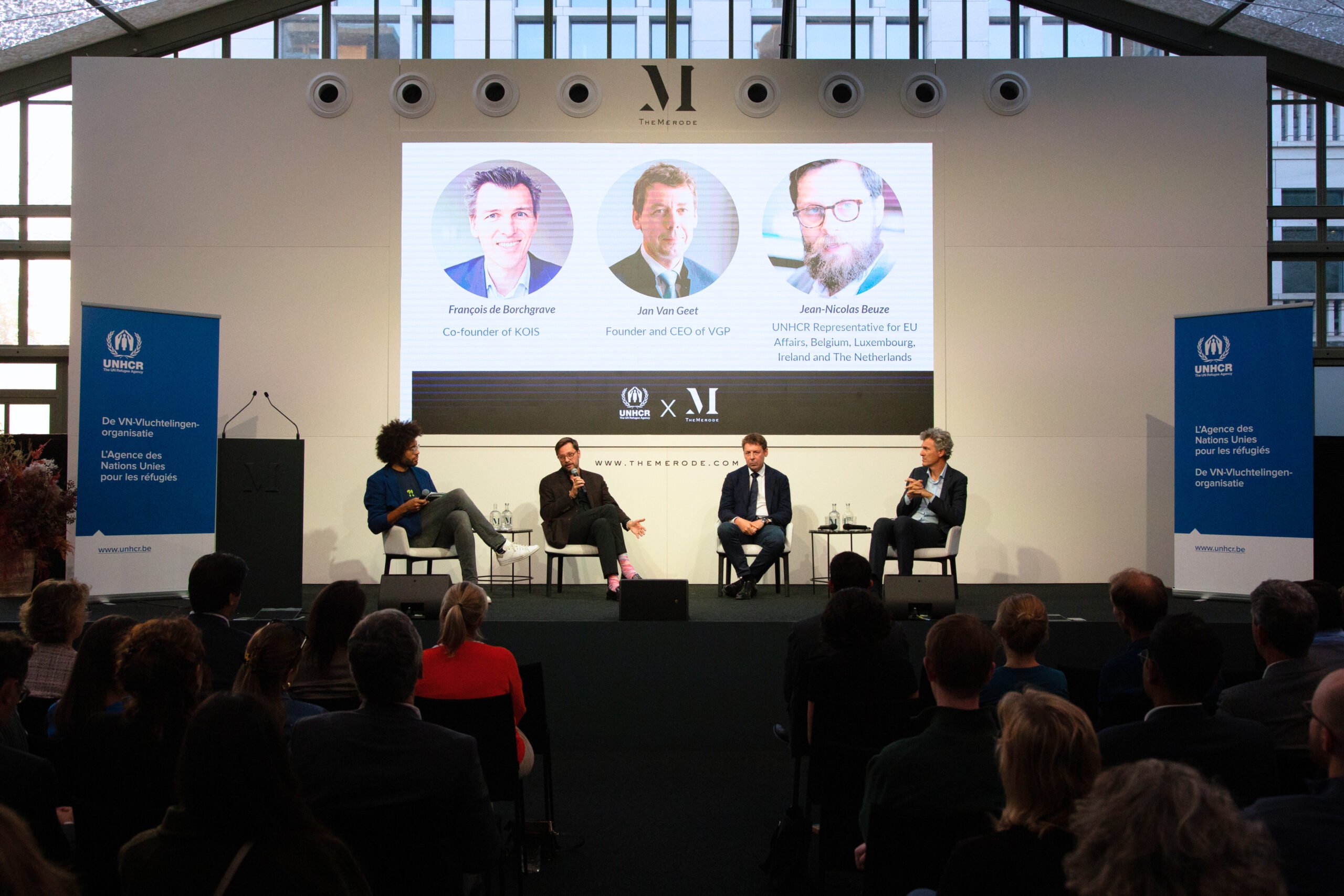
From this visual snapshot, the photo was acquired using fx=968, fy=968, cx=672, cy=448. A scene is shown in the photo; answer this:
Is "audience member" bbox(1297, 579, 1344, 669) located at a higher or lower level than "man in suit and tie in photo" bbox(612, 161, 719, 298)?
lower

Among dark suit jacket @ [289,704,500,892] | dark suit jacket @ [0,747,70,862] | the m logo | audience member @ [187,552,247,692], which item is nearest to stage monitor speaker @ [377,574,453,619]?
audience member @ [187,552,247,692]

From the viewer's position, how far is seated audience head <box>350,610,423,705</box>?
1.81 meters

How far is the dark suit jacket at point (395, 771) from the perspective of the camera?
5.68 feet

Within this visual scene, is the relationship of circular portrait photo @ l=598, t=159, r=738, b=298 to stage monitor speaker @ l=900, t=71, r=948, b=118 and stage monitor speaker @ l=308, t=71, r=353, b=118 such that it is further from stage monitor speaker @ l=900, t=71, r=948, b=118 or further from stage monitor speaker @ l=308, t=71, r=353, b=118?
stage monitor speaker @ l=308, t=71, r=353, b=118

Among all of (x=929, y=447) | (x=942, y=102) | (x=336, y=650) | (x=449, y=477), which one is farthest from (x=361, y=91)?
(x=336, y=650)

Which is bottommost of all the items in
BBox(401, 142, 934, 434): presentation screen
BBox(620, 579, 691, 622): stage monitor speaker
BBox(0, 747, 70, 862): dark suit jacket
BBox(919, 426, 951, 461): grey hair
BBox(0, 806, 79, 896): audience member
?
BBox(620, 579, 691, 622): stage monitor speaker

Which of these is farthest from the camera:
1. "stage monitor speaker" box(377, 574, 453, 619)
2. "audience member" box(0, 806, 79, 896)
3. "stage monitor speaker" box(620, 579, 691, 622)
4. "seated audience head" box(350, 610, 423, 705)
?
"stage monitor speaker" box(377, 574, 453, 619)

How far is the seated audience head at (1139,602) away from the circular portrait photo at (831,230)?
13.7ft

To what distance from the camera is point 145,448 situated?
215 inches

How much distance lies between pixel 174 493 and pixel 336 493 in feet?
4.83

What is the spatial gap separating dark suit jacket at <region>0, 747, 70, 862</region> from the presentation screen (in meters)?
5.35

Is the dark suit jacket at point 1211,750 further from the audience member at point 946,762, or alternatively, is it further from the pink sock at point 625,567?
the pink sock at point 625,567

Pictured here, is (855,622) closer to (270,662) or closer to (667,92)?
(270,662)

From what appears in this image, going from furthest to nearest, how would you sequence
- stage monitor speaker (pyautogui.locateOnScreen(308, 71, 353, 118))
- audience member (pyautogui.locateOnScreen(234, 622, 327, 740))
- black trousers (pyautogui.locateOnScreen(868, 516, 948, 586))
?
stage monitor speaker (pyautogui.locateOnScreen(308, 71, 353, 118)) < black trousers (pyautogui.locateOnScreen(868, 516, 948, 586)) < audience member (pyautogui.locateOnScreen(234, 622, 327, 740))
